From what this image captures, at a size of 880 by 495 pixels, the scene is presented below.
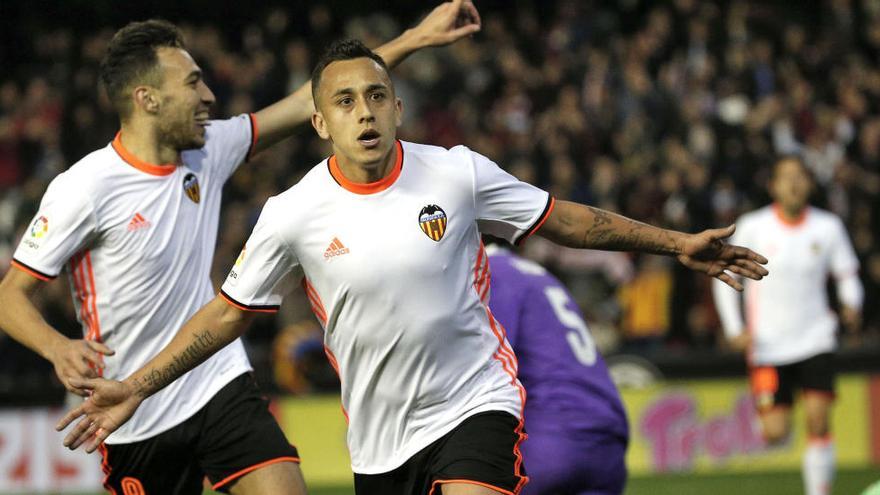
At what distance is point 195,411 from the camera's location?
6301 mm

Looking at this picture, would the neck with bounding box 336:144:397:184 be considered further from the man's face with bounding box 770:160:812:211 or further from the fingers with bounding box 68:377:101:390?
the man's face with bounding box 770:160:812:211

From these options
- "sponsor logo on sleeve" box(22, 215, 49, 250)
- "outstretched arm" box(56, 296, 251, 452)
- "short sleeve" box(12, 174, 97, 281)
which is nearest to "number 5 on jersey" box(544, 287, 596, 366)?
"outstretched arm" box(56, 296, 251, 452)

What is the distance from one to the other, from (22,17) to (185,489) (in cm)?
1722

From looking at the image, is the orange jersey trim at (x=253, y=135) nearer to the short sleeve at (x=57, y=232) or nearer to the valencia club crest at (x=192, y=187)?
the valencia club crest at (x=192, y=187)

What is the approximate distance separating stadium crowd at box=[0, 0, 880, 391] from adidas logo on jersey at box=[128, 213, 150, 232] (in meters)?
8.21

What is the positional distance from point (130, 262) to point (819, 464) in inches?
255

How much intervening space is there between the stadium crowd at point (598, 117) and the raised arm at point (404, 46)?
774cm

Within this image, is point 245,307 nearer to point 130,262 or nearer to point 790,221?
point 130,262

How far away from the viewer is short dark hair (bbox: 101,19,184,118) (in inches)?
259

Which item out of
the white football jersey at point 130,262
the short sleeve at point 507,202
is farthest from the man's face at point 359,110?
the white football jersey at point 130,262

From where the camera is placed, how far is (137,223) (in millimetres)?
6324

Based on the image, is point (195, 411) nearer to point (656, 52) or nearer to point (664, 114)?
point (664, 114)

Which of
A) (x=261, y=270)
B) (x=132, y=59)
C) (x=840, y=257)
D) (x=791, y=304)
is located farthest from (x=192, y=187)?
(x=840, y=257)

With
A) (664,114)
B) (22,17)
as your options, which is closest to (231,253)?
(664,114)
